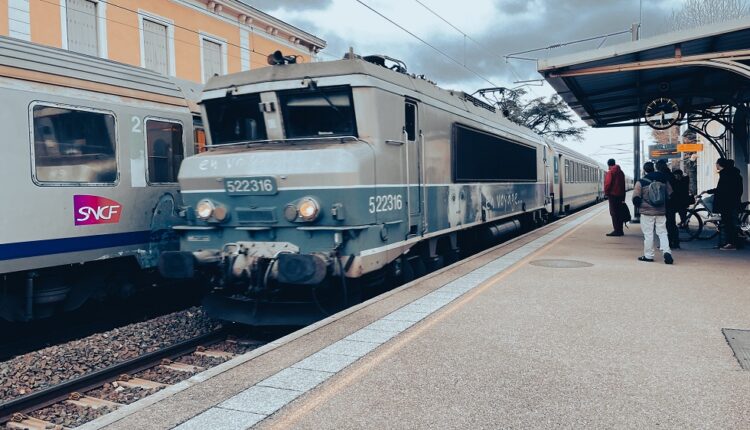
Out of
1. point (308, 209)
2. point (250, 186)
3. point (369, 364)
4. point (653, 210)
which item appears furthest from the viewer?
point (653, 210)

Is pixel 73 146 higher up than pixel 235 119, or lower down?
lower down

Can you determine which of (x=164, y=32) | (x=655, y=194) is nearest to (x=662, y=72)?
(x=655, y=194)

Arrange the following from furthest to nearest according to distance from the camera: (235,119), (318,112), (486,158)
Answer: (486,158) → (235,119) → (318,112)

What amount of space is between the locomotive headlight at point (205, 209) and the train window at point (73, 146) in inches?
70.8

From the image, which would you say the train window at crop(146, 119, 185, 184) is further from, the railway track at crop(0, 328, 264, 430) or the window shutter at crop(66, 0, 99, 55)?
the window shutter at crop(66, 0, 99, 55)

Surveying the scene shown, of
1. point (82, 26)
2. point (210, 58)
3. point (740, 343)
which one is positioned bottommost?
point (740, 343)

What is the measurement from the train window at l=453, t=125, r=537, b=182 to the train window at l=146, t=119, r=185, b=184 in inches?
180

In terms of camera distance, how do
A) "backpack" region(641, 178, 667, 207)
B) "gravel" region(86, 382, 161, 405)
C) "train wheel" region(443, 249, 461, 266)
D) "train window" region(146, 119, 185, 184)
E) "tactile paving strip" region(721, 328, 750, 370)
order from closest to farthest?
"tactile paving strip" region(721, 328, 750, 370)
"gravel" region(86, 382, 161, 405)
"train window" region(146, 119, 185, 184)
"backpack" region(641, 178, 667, 207)
"train wheel" region(443, 249, 461, 266)

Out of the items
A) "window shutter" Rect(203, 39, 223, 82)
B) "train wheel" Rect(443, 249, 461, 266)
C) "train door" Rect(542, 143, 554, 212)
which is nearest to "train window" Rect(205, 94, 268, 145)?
"train wheel" Rect(443, 249, 461, 266)

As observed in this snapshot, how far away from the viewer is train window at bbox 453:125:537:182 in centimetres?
1008

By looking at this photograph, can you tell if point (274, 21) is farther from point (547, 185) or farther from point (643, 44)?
point (643, 44)

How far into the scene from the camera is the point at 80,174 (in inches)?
311

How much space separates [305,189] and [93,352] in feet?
11.0

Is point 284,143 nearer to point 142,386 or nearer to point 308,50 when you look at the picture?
→ point 142,386
